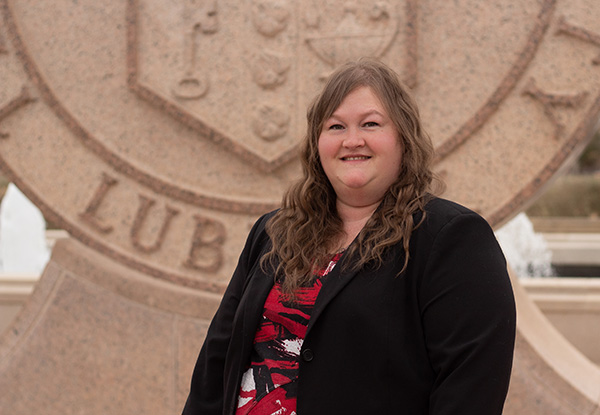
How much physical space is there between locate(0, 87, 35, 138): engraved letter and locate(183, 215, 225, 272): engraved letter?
0.96 m

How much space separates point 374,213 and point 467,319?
337mm

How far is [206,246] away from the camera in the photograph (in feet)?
10.8

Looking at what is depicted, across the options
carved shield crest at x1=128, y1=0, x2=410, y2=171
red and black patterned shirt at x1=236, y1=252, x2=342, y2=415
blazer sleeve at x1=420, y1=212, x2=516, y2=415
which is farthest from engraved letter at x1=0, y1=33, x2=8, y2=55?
blazer sleeve at x1=420, y1=212, x2=516, y2=415

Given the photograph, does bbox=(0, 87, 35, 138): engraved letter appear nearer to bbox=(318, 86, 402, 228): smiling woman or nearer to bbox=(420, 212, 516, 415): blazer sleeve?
bbox=(318, 86, 402, 228): smiling woman

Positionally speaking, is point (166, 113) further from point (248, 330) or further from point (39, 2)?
point (248, 330)

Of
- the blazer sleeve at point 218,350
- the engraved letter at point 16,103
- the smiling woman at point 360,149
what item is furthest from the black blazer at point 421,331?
the engraved letter at point 16,103

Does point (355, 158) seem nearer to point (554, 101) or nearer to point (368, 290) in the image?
point (368, 290)

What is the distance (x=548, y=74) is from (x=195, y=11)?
5.17ft

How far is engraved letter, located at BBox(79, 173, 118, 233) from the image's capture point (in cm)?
334

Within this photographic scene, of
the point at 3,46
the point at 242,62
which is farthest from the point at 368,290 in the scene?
the point at 3,46

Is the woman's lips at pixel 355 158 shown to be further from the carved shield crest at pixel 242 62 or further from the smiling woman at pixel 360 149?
the carved shield crest at pixel 242 62

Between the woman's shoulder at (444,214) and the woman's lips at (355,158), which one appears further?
the woman's lips at (355,158)

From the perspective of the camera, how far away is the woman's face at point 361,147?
1.63 metres

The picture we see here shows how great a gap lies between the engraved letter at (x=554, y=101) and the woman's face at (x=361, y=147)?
1617mm
